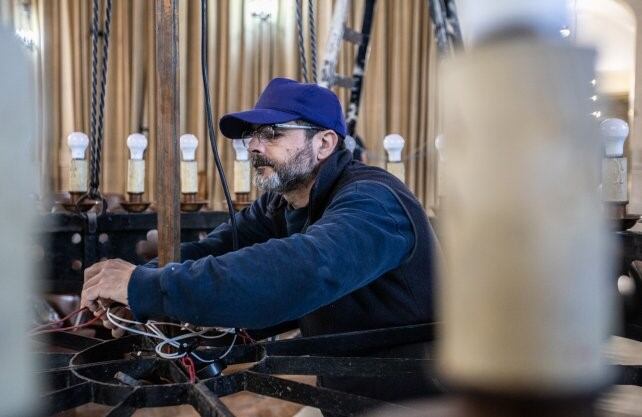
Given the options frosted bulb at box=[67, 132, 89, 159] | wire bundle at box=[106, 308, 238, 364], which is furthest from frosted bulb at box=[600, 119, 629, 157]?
frosted bulb at box=[67, 132, 89, 159]

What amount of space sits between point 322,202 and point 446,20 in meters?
1.09

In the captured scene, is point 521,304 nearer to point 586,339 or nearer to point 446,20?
point 586,339

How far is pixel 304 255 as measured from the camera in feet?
3.38

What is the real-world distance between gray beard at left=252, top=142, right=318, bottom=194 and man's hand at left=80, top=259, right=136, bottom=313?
2.13 ft

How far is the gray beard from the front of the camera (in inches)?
66.9

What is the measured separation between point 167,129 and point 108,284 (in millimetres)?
316

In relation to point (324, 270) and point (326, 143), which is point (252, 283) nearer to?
point (324, 270)

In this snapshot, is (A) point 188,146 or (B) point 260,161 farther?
(A) point 188,146

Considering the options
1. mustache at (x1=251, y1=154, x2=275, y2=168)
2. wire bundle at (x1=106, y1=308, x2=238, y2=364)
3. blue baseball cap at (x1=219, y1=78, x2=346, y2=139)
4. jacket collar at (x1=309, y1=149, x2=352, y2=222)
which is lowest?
wire bundle at (x1=106, y1=308, x2=238, y2=364)

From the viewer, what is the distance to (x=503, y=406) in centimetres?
17

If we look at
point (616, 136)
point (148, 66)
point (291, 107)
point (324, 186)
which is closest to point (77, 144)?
point (291, 107)

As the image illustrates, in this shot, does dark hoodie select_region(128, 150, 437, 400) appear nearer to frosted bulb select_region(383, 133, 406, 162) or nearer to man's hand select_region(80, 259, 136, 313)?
man's hand select_region(80, 259, 136, 313)

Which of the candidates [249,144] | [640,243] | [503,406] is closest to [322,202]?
[249,144]

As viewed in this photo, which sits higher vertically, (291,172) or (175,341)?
(291,172)
